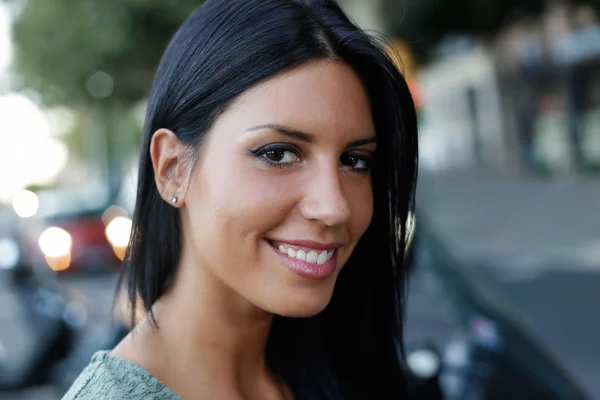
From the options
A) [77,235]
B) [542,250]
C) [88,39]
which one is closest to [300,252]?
[77,235]

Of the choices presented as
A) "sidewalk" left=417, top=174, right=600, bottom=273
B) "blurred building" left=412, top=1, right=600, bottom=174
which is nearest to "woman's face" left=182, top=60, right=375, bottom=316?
"sidewalk" left=417, top=174, right=600, bottom=273

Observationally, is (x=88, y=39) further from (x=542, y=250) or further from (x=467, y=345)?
(x=467, y=345)

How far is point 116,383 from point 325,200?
0.50 m

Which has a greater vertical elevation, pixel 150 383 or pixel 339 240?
pixel 339 240

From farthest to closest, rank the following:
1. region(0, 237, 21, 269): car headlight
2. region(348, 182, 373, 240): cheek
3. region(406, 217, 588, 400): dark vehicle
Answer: region(0, 237, 21, 269): car headlight
region(406, 217, 588, 400): dark vehicle
region(348, 182, 373, 240): cheek

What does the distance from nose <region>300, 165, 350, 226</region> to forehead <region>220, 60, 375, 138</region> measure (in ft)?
0.28

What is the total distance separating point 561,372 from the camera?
2326 mm

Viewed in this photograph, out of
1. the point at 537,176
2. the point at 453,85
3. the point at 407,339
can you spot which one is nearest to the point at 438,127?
the point at 453,85

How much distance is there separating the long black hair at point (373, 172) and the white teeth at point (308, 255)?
0.89 ft

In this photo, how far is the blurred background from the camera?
2.98 meters

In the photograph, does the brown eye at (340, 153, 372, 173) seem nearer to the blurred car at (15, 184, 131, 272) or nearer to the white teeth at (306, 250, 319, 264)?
the white teeth at (306, 250, 319, 264)

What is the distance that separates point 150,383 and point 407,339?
1530 mm

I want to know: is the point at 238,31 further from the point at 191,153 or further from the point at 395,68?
the point at 395,68

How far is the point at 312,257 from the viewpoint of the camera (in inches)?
55.9
